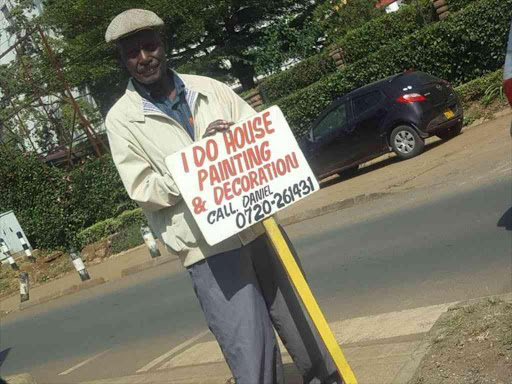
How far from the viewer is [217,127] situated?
161 inches

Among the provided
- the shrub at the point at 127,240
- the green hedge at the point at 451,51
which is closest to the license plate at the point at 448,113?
the green hedge at the point at 451,51

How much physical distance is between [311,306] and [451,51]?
Answer: 1748 centimetres

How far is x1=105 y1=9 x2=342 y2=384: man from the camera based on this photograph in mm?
4039

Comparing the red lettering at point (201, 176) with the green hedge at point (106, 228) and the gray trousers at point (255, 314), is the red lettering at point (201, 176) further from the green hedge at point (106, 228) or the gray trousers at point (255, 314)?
the green hedge at point (106, 228)

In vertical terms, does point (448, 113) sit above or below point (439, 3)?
below

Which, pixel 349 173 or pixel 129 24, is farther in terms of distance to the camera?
pixel 349 173

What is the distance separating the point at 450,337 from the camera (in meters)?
5.06

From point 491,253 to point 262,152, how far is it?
456cm

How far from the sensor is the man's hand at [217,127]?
408 centimetres

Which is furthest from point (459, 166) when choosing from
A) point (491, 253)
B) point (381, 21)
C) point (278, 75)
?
point (278, 75)

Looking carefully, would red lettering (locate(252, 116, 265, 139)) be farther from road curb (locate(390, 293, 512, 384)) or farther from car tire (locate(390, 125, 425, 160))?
car tire (locate(390, 125, 425, 160))

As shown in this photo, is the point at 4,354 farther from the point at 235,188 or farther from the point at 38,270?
the point at 38,270

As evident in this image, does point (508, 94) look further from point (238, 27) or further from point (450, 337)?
point (238, 27)

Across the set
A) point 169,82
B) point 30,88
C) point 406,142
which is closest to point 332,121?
point 406,142
